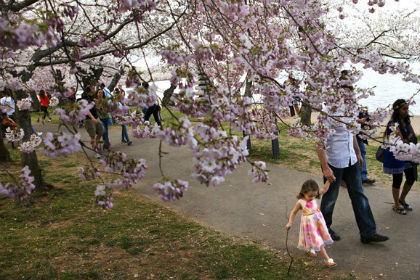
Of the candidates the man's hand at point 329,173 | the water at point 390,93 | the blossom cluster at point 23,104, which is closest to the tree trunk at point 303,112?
the man's hand at point 329,173

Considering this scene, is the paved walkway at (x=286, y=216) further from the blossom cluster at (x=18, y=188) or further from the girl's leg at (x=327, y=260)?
the blossom cluster at (x=18, y=188)

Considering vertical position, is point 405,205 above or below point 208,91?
below

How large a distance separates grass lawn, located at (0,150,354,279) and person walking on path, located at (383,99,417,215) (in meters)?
2.13

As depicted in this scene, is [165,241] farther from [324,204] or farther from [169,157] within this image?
[169,157]

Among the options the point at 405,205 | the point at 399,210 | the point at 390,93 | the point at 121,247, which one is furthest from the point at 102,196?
the point at 390,93

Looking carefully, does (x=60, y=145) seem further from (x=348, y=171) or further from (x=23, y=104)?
(x=23, y=104)

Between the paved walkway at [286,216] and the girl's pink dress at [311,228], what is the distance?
0.26 m

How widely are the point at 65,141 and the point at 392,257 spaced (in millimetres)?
3682

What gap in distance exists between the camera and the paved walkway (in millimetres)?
4125

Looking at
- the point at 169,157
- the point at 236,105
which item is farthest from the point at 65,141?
the point at 169,157

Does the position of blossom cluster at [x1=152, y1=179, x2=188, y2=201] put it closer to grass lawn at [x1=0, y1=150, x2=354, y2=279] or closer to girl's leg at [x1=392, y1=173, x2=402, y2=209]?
grass lawn at [x1=0, y1=150, x2=354, y2=279]

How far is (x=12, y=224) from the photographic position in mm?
5539

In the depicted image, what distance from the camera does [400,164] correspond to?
17.7 feet

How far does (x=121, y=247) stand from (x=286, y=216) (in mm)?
2384
